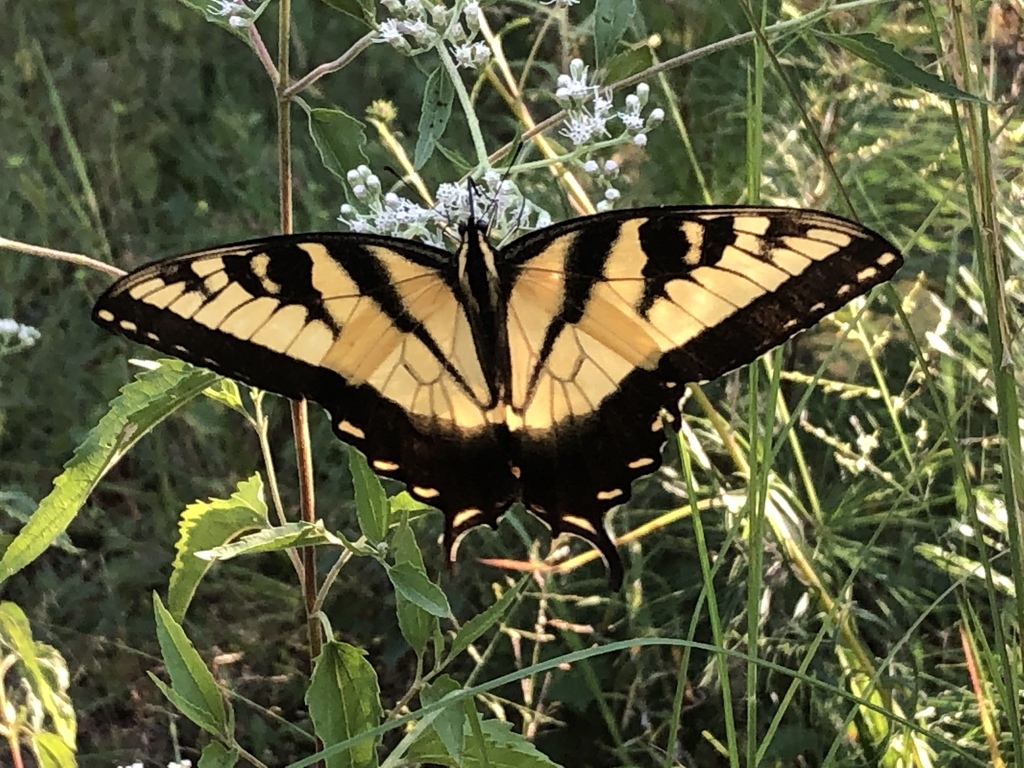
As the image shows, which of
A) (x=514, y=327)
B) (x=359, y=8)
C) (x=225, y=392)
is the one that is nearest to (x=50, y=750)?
(x=225, y=392)

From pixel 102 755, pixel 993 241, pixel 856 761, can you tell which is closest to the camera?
pixel 993 241

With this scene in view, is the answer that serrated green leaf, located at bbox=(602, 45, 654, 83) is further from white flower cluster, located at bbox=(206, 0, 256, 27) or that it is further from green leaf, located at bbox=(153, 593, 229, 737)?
green leaf, located at bbox=(153, 593, 229, 737)

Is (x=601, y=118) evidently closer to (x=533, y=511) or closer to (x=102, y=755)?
(x=533, y=511)

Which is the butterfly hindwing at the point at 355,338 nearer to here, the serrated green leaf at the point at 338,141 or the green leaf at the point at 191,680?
the serrated green leaf at the point at 338,141

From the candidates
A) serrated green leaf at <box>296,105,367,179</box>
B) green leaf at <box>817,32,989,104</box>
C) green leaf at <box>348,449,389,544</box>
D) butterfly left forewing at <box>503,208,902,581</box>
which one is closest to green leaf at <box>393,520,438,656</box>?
green leaf at <box>348,449,389,544</box>

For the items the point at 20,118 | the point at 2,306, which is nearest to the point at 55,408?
the point at 2,306
